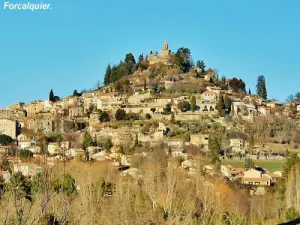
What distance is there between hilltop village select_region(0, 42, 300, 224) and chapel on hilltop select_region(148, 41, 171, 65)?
122 mm

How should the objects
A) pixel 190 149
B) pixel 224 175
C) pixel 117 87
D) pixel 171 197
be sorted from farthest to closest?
pixel 117 87
pixel 190 149
pixel 224 175
pixel 171 197

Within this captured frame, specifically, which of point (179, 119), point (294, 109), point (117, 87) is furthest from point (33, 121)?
point (294, 109)

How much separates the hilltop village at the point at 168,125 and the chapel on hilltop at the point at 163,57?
0.12 meters

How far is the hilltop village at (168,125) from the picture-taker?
Result: 135 feet

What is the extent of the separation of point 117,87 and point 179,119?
13.2 m

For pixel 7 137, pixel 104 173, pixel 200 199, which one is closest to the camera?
pixel 200 199

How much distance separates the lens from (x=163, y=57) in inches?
2899

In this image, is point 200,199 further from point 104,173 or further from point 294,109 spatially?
point 294,109

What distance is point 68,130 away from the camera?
197 ft

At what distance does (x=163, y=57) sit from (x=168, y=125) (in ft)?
67.2

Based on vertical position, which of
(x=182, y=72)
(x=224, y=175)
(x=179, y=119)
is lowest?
(x=224, y=175)

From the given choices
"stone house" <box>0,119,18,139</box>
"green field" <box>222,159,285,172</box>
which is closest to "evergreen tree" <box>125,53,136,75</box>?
"stone house" <box>0,119,18,139</box>

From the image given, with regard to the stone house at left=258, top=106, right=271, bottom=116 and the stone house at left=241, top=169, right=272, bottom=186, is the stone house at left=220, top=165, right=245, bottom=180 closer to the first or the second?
the stone house at left=241, top=169, right=272, bottom=186

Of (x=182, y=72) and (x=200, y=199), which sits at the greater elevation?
(x=182, y=72)
